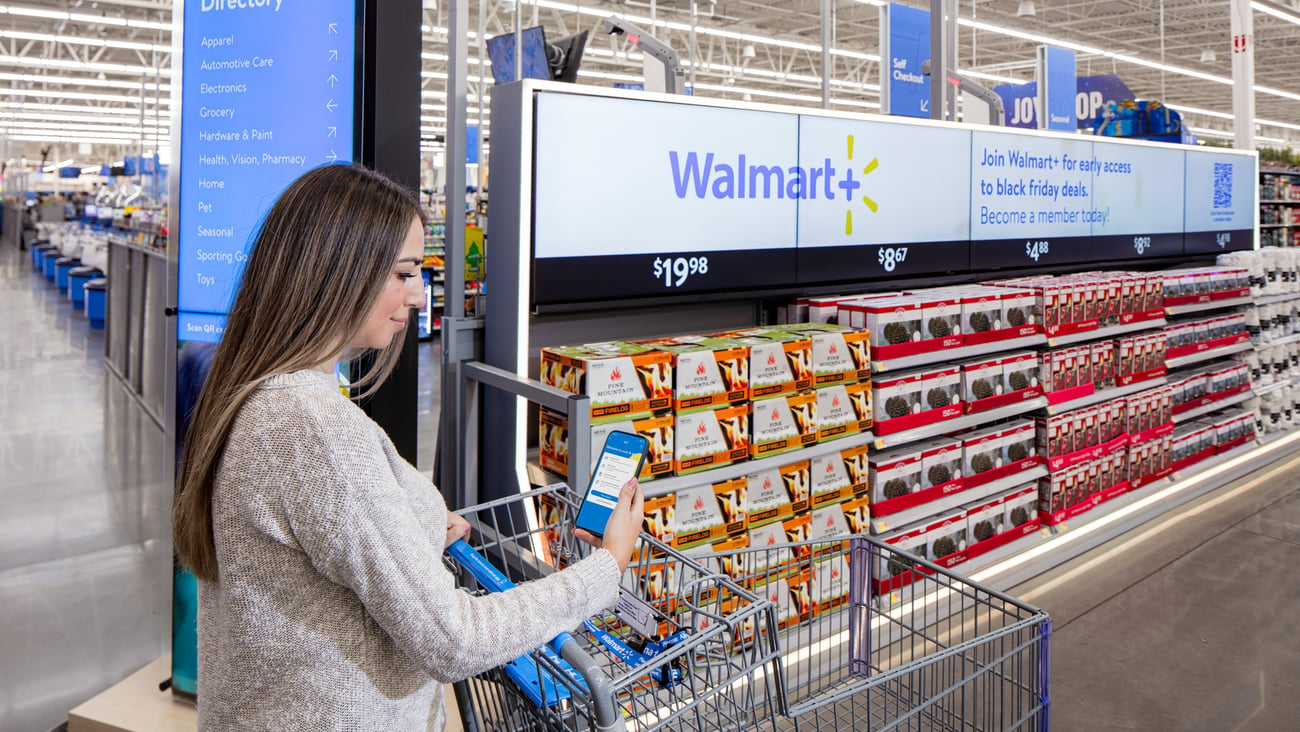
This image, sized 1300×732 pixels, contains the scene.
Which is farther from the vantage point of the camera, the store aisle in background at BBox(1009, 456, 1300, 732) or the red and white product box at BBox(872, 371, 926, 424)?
the red and white product box at BBox(872, 371, 926, 424)

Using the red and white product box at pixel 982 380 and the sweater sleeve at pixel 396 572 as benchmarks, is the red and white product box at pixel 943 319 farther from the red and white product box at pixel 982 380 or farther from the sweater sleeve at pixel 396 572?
the sweater sleeve at pixel 396 572

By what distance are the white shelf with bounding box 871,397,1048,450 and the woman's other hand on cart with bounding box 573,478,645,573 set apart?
2.39m

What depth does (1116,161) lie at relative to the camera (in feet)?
17.5

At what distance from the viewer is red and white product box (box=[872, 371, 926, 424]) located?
3.60 meters

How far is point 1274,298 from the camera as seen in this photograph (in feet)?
20.6

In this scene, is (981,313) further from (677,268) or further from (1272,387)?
(1272,387)

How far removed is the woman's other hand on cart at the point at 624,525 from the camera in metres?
1.30

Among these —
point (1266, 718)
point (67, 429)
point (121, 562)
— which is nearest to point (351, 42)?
point (121, 562)

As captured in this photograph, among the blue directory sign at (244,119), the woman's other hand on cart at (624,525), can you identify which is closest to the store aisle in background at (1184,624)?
the woman's other hand on cart at (624,525)

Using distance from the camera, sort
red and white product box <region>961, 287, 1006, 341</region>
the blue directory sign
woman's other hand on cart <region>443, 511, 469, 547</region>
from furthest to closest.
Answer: red and white product box <region>961, 287, 1006, 341</region> < the blue directory sign < woman's other hand on cart <region>443, 511, 469, 547</region>

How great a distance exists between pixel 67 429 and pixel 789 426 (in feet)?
21.0

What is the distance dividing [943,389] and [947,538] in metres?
0.63

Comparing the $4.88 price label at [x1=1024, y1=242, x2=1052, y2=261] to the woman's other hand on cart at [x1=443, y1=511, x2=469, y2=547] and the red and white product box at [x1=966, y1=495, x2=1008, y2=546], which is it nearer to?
the red and white product box at [x1=966, y1=495, x2=1008, y2=546]

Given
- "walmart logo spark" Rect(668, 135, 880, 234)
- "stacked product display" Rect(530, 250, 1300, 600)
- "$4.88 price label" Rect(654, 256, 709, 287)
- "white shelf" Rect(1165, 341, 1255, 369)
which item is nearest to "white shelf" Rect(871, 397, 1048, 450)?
"stacked product display" Rect(530, 250, 1300, 600)
